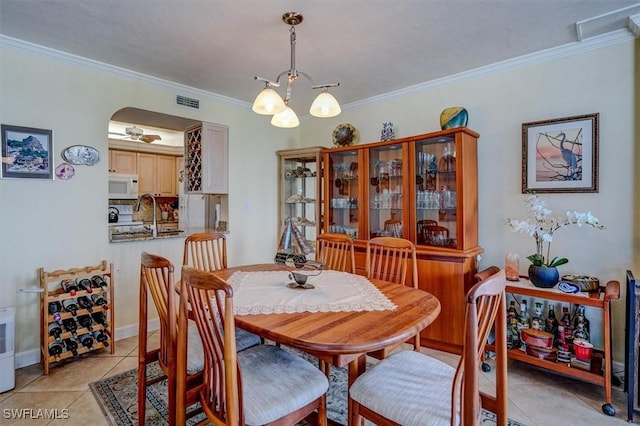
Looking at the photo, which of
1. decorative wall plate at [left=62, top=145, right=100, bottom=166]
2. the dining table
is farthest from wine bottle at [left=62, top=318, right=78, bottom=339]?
the dining table

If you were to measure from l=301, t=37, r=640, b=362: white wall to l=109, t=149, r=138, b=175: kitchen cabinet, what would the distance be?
4.87m

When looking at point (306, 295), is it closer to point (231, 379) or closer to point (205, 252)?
point (231, 379)

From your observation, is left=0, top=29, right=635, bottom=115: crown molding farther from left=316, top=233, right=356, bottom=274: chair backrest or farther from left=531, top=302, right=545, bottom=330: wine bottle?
left=531, top=302, right=545, bottom=330: wine bottle

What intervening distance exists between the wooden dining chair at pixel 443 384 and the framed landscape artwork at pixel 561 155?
1.80 metres

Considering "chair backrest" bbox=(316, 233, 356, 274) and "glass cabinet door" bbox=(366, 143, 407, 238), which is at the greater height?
"glass cabinet door" bbox=(366, 143, 407, 238)

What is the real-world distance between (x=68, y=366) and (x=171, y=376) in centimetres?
165

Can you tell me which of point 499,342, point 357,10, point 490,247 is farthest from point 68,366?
point 490,247

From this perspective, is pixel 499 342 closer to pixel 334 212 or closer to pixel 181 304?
pixel 181 304

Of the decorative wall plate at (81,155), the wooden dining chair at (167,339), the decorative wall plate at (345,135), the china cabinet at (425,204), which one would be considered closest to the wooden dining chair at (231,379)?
the wooden dining chair at (167,339)

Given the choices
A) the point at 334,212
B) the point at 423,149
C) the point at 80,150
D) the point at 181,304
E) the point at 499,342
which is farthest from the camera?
the point at 334,212

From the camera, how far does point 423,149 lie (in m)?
3.05

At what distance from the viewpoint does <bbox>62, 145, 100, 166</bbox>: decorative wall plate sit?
8.91 ft

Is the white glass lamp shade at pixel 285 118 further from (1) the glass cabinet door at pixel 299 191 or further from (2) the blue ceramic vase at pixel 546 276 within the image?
(2) the blue ceramic vase at pixel 546 276

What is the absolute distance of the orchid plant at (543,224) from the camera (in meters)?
2.33
